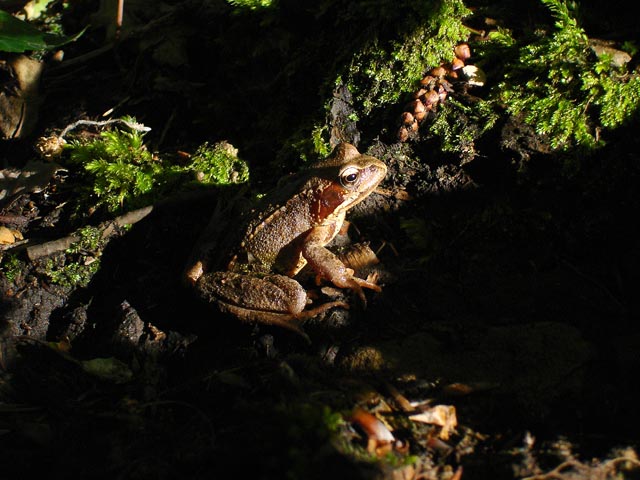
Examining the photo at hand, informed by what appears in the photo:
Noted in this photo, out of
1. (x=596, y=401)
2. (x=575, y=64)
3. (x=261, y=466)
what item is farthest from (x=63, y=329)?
(x=575, y=64)

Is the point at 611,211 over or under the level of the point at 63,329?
Answer: over

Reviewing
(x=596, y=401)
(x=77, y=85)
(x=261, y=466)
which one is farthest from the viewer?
(x=77, y=85)

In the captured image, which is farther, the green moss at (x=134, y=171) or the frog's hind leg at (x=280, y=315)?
the green moss at (x=134, y=171)

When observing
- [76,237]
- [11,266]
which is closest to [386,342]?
[76,237]

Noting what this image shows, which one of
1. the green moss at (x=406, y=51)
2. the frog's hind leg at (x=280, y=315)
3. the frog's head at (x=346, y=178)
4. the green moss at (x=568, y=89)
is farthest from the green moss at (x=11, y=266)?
the green moss at (x=568, y=89)

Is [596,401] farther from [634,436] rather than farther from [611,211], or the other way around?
[611,211]

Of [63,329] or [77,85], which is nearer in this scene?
[63,329]

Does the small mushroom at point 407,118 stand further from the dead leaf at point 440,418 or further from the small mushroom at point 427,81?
the dead leaf at point 440,418
